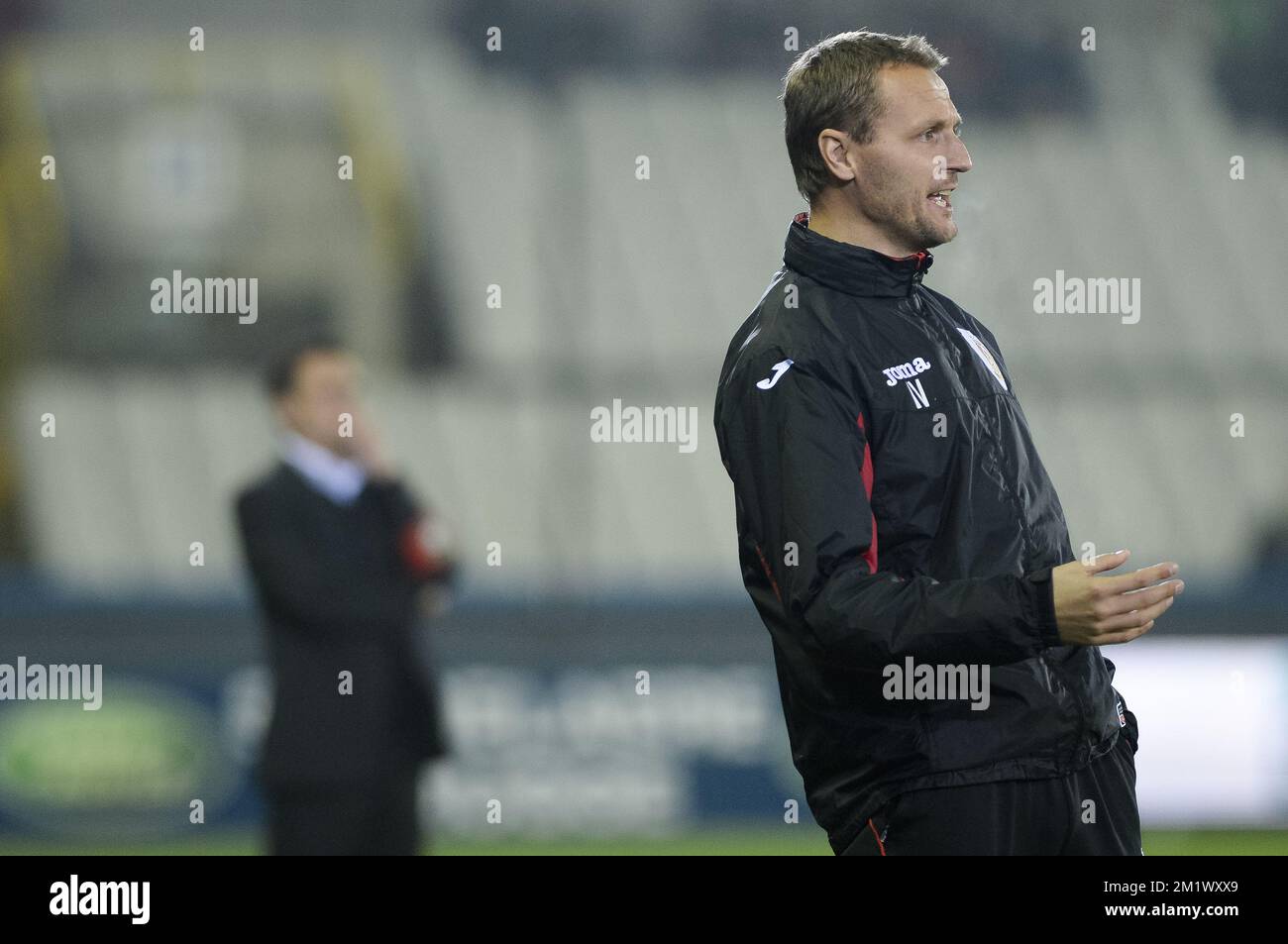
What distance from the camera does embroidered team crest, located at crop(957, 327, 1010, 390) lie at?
252 centimetres

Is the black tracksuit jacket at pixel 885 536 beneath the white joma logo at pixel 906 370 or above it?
beneath

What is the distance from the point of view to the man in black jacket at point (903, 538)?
2.22 m

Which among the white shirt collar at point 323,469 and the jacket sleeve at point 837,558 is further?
the white shirt collar at point 323,469

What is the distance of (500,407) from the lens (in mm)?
8484

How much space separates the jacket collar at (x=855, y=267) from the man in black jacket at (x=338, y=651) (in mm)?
2402

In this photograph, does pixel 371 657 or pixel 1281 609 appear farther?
pixel 1281 609

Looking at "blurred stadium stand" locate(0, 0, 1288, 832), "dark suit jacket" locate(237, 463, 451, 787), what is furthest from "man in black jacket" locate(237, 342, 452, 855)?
"blurred stadium stand" locate(0, 0, 1288, 832)

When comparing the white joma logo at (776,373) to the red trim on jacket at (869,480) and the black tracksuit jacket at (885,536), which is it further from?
the red trim on jacket at (869,480)

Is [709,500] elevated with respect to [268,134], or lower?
lower

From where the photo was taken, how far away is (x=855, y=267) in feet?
8.09

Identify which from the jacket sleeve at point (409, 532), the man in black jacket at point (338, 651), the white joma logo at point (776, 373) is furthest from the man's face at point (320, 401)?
the white joma logo at point (776, 373)

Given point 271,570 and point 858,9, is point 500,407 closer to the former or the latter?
point 858,9
